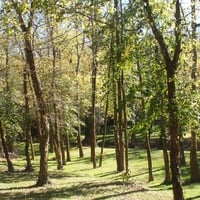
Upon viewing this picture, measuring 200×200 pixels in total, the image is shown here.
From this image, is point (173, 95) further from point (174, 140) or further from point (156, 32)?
point (156, 32)

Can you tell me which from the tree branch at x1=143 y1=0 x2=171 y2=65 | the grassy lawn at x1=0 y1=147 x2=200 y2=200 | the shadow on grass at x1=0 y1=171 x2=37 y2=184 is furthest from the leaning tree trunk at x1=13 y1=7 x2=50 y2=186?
the tree branch at x1=143 y1=0 x2=171 y2=65

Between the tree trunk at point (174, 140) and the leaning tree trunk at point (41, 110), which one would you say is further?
the leaning tree trunk at point (41, 110)

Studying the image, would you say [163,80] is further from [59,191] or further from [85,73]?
[85,73]

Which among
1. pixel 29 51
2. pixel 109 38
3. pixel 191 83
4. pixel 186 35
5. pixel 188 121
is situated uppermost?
pixel 109 38

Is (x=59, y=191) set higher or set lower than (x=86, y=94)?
lower

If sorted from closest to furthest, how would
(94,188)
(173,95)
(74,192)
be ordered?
(173,95) → (74,192) → (94,188)

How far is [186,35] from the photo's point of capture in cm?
1322

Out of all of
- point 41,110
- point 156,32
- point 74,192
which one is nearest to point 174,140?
point 156,32

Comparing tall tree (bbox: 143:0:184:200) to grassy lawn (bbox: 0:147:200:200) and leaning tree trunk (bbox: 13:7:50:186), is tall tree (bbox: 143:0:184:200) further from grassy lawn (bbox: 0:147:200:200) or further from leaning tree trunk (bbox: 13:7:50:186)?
leaning tree trunk (bbox: 13:7:50:186)

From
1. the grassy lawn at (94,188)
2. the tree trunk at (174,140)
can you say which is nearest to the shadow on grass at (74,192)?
the grassy lawn at (94,188)

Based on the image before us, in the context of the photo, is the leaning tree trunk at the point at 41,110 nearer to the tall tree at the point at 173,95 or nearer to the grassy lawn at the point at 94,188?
the grassy lawn at the point at 94,188

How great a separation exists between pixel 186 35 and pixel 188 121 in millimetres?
2534

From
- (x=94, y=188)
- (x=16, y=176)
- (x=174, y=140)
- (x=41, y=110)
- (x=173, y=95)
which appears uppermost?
(x=41, y=110)

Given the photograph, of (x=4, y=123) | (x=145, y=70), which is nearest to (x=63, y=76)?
(x=4, y=123)
